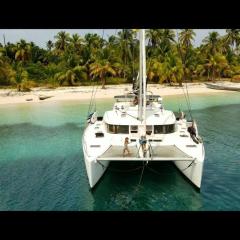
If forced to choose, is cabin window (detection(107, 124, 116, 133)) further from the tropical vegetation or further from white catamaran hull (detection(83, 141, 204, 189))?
the tropical vegetation

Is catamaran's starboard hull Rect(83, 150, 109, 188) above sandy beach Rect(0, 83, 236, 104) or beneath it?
above

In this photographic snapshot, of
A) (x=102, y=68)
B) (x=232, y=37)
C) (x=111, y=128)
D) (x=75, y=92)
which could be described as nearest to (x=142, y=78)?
(x=111, y=128)

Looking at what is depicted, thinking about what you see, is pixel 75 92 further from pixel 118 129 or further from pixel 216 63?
pixel 118 129

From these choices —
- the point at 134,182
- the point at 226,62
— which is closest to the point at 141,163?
the point at 134,182

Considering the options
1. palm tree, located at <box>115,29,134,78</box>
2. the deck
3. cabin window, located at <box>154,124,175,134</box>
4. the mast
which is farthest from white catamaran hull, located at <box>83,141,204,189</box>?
palm tree, located at <box>115,29,134,78</box>

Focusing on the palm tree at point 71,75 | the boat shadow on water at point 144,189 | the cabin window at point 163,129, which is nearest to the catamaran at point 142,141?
the cabin window at point 163,129
